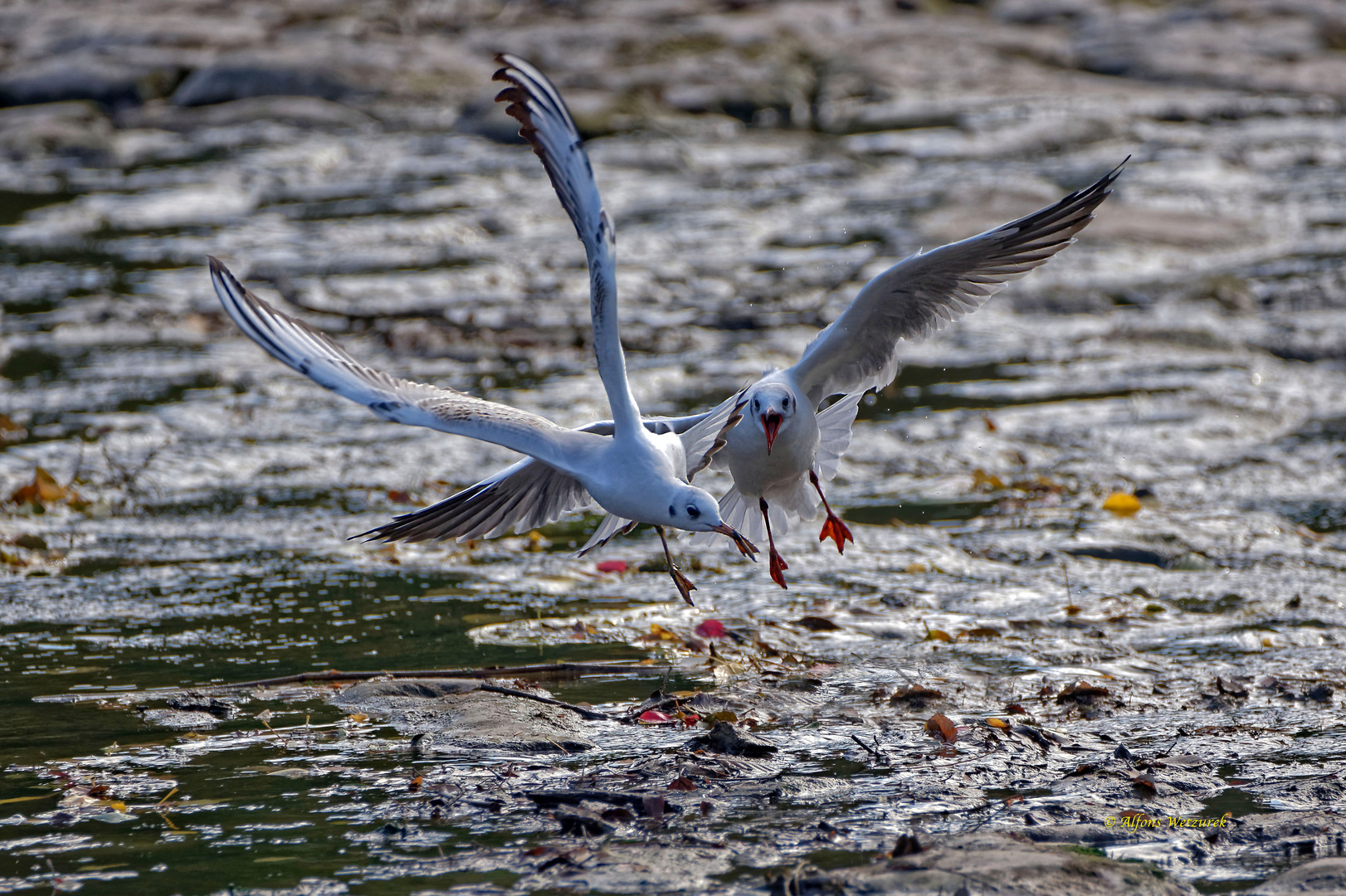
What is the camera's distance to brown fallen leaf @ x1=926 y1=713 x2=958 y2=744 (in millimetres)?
4586

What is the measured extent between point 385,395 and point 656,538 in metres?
3.02

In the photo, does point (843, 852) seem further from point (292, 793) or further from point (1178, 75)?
point (1178, 75)

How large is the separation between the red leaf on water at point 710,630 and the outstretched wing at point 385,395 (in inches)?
47.6

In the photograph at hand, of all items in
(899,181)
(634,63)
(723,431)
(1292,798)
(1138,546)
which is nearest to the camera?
(1292,798)

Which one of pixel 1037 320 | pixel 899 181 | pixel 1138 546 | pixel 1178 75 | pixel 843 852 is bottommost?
pixel 843 852

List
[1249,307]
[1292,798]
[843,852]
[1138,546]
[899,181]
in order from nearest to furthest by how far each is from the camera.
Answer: [843,852]
[1292,798]
[1138,546]
[1249,307]
[899,181]

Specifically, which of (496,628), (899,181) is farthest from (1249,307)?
(496,628)

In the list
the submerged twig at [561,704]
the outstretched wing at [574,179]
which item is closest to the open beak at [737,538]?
the outstretched wing at [574,179]

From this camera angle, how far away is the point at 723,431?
5852mm

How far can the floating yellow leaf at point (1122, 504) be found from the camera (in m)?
7.32

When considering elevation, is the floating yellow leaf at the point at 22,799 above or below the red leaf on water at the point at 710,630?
below

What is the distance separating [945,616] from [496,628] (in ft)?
6.13

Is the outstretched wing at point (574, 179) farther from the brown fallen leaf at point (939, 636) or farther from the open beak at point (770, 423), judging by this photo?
the brown fallen leaf at point (939, 636)

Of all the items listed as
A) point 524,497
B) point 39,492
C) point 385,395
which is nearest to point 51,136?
point 39,492
